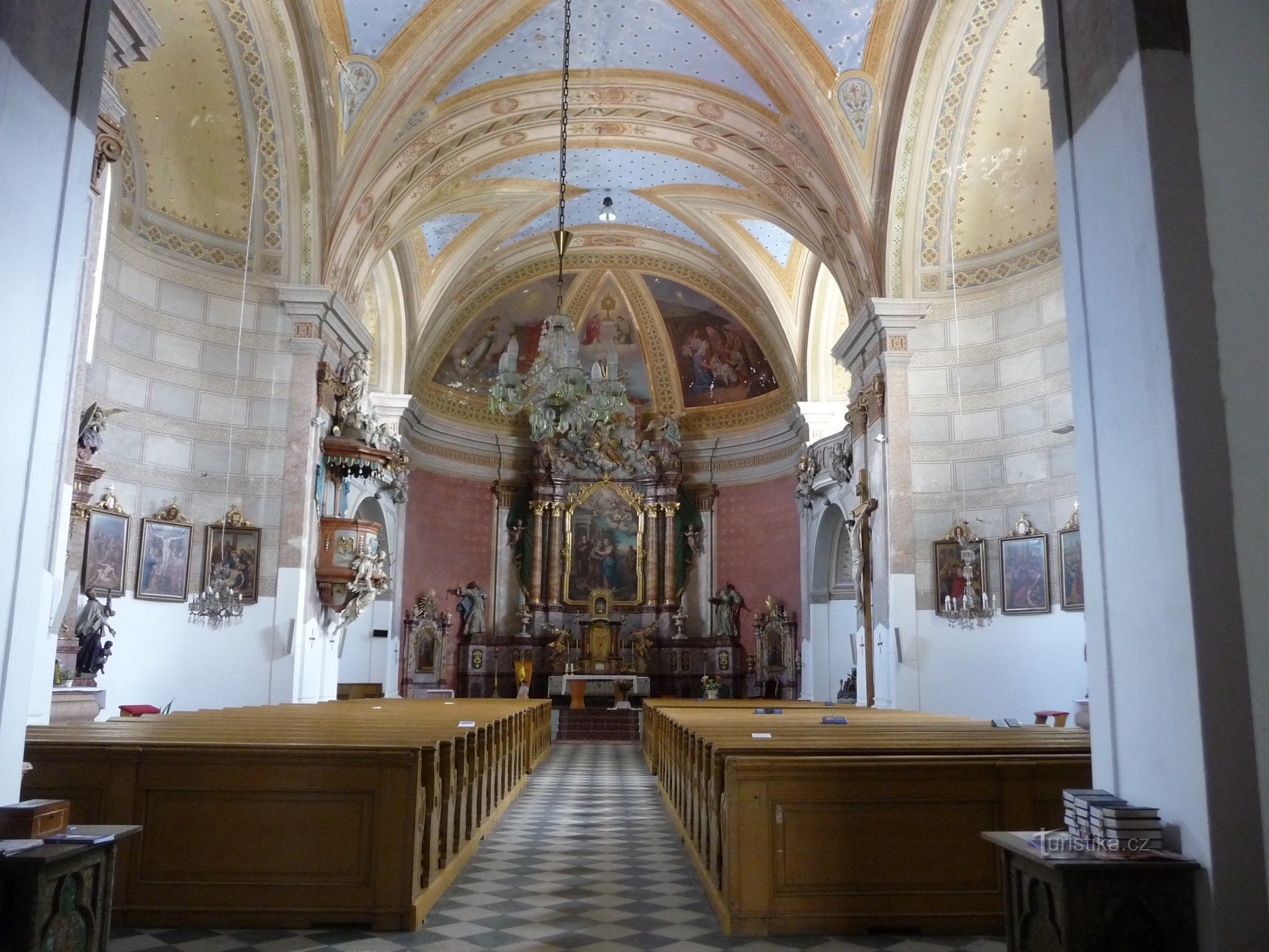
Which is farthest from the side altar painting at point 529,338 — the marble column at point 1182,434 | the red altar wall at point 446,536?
the marble column at point 1182,434

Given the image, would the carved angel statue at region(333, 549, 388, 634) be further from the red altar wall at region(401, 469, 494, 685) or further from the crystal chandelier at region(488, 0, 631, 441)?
the red altar wall at region(401, 469, 494, 685)

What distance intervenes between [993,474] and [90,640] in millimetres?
9235

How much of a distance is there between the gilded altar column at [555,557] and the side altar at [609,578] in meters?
0.02

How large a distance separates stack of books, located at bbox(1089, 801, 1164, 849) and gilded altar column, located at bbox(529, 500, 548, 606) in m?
18.0

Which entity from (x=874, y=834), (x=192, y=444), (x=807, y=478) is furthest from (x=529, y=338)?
(x=874, y=834)

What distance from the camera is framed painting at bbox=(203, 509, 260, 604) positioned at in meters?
11.1

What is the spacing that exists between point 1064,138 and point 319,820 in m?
3.94

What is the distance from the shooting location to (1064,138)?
3.53 m

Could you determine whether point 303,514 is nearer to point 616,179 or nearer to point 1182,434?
point 616,179

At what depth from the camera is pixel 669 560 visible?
20.8m

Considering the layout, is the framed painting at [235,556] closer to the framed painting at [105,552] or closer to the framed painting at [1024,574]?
the framed painting at [105,552]

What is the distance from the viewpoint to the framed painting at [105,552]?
9828 mm

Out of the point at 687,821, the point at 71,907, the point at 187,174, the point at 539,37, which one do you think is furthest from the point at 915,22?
the point at 71,907

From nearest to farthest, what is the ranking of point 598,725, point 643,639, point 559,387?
point 559,387 → point 598,725 → point 643,639
